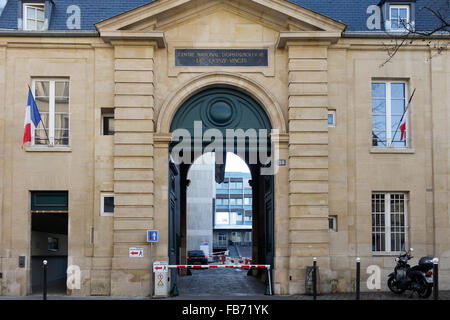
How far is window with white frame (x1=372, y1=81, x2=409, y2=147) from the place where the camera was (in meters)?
22.2

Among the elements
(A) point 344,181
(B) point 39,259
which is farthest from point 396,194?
(B) point 39,259

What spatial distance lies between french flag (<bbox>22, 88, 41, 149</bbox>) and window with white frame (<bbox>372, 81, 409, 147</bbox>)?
34.3ft

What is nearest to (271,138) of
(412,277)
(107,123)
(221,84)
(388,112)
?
(221,84)

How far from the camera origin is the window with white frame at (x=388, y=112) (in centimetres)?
2225

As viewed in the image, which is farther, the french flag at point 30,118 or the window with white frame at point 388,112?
the window with white frame at point 388,112

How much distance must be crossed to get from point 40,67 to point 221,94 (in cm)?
570

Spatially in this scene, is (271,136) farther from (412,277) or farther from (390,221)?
(412,277)

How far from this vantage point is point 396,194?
22062mm

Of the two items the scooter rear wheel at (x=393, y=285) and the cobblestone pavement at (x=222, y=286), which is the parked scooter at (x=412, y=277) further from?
the cobblestone pavement at (x=222, y=286)

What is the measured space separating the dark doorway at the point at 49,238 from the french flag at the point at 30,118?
6.15 ft

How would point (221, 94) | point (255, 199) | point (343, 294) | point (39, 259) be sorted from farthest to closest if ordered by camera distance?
point (255, 199) → point (39, 259) → point (221, 94) → point (343, 294)

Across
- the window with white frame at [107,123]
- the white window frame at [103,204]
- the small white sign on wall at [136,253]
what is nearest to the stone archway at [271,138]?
the small white sign on wall at [136,253]

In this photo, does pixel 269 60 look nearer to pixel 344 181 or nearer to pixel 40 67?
pixel 344 181

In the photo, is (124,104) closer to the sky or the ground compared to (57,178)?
closer to the sky
